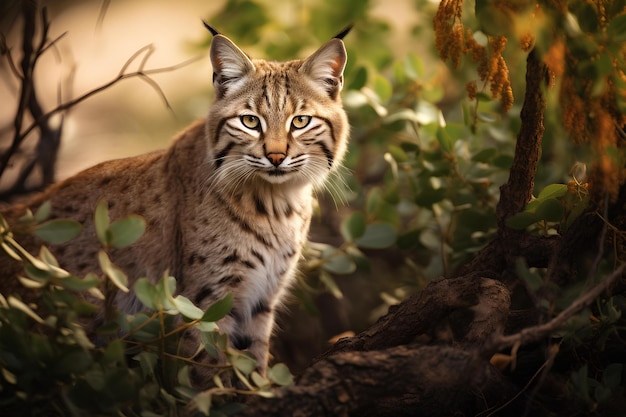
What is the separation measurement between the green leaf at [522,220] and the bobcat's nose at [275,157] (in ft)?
4.45

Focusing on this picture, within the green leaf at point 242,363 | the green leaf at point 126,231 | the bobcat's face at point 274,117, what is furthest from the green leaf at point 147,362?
the bobcat's face at point 274,117

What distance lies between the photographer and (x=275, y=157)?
4.23 metres

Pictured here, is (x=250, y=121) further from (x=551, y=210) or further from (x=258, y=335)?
(x=551, y=210)

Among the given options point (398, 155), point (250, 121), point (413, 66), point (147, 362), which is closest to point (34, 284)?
point (147, 362)

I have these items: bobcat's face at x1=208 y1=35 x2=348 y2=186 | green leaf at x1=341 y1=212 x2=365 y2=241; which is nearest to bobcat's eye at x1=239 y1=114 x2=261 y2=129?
bobcat's face at x1=208 y1=35 x2=348 y2=186

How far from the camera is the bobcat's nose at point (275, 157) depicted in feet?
13.9

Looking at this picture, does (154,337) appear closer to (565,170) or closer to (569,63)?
(569,63)

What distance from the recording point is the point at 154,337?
318cm

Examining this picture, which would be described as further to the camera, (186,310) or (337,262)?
(337,262)

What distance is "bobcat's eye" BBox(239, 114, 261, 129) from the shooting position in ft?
14.5

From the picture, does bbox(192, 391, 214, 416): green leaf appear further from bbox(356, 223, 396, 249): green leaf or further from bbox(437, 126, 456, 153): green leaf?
bbox(437, 126, 456, 153): green leaf

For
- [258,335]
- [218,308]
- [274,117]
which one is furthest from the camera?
[258,335]

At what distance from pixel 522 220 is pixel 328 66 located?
1.66 metres

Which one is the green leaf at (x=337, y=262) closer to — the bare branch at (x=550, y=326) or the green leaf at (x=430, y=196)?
the green leaf at (x=430, y=196)
